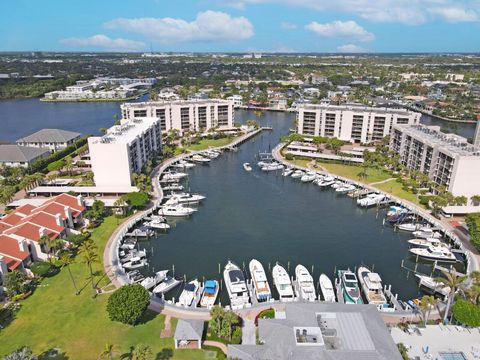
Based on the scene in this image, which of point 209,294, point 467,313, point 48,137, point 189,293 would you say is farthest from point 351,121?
point 48,137

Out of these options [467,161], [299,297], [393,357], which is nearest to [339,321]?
[393,357]

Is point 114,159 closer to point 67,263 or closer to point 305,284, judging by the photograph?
point 67,263

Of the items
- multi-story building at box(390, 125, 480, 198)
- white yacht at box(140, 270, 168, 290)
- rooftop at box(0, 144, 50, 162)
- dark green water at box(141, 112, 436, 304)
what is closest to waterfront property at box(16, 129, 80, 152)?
rooftop at box(0, 144, 50, 162)

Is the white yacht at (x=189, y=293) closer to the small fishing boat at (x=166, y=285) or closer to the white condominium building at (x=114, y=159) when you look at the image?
the small fishing boat at (x=166, y=285)

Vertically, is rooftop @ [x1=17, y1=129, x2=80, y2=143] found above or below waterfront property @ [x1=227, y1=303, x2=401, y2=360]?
above

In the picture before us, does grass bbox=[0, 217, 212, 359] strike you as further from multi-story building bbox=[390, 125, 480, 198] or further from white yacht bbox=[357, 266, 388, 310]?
multi-story building bbox=[390, 125, 480, 198]

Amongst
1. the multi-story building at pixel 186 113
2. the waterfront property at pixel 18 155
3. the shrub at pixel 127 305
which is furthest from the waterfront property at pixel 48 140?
the shrub at pixel 127 305
